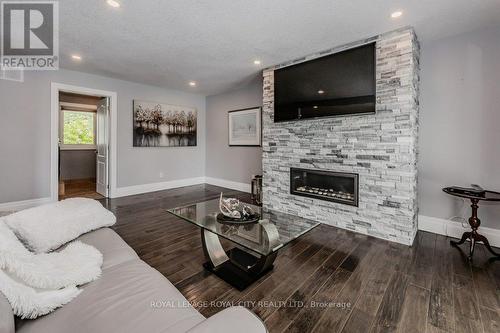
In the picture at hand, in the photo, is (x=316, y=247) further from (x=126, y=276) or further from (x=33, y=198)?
(x=33, y=198)

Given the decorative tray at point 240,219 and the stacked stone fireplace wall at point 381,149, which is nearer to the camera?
the decorative tray at point 240,219

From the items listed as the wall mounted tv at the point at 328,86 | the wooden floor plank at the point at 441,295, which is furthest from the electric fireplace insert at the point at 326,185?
the wooden floor plank at the point at 441,295

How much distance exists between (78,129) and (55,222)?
6.57m

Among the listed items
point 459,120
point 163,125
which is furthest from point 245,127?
point 459,120

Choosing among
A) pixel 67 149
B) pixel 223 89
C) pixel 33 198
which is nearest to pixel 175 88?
pixel 223 89

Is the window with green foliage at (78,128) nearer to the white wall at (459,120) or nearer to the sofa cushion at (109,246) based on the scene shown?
the sofa cushion at (109,246)

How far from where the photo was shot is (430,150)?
2.87m

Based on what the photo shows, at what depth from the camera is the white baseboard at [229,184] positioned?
523 cm

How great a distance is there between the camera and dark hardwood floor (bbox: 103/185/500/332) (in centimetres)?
149

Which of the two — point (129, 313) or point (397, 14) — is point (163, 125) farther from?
point (129, 313)

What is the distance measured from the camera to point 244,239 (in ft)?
5.56

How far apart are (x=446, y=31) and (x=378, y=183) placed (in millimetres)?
1868

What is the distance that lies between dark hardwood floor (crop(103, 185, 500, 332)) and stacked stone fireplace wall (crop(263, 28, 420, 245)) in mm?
296

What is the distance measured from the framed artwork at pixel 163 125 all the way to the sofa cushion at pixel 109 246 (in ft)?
12.0
